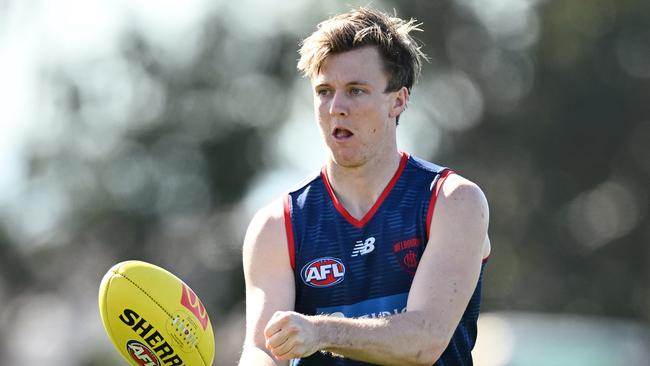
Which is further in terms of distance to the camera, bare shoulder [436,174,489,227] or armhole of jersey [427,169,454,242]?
armhole of jersey [427,169,454,242]

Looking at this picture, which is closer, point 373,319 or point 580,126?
point 373,319

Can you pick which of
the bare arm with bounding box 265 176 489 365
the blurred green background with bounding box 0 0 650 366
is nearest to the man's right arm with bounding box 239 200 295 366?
the bare arm with bounding box 265 176 489 365

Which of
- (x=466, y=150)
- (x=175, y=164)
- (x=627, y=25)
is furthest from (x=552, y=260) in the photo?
(x=175, y=164)

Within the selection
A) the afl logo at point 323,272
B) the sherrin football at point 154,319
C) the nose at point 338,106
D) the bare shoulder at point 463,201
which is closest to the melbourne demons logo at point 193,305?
the sherrin football at point 154,319

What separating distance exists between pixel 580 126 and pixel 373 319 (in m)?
27.5

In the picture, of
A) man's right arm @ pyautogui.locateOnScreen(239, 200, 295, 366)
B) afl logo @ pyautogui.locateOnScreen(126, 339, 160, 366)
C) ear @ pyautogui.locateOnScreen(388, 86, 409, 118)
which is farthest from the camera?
ear @ pyautogui.locateOnScreen(388, 86, 409, 118)

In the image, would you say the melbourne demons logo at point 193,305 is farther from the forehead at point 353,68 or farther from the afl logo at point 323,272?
the forehead at point 353,68

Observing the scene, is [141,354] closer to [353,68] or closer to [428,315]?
[428,315]

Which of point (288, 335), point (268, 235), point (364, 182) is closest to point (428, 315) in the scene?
point (288, 335)

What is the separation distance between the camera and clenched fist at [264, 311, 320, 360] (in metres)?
7.09

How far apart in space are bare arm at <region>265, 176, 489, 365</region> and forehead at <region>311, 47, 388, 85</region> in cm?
72

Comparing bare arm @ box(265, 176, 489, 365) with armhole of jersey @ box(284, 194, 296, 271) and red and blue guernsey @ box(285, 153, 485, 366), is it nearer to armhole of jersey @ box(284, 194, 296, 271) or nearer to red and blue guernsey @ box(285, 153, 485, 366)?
red and blue guernsey @ box(285, 153, 485, 366)

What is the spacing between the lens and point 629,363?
1802 cm

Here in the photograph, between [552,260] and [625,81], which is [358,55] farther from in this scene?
[625,81]
